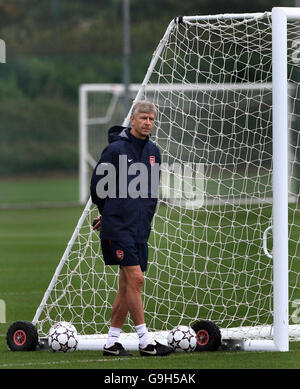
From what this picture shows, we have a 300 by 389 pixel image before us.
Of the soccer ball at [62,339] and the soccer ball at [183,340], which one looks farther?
the soccer ball at [62,339]

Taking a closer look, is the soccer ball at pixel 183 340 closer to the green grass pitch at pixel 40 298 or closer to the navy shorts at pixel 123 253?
the green grass pitch at pixel 40 298

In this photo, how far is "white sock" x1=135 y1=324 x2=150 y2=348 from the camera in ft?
28.1

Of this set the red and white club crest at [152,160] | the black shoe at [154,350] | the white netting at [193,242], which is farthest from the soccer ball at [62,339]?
the red and white club crest at [152,160]

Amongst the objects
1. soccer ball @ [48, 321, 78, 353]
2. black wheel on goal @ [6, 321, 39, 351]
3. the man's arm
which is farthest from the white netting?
the man's arm

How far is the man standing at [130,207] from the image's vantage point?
856cm

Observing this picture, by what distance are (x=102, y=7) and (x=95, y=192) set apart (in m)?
33.5

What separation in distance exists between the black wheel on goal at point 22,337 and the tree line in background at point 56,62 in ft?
103

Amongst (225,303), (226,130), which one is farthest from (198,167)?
(225,303)

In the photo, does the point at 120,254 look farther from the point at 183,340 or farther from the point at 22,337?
the point at 22,337
